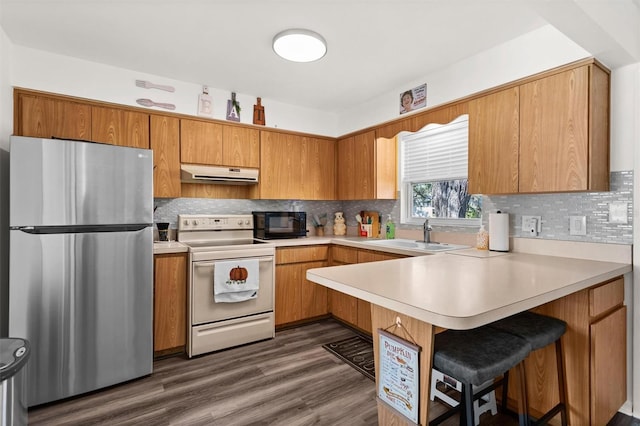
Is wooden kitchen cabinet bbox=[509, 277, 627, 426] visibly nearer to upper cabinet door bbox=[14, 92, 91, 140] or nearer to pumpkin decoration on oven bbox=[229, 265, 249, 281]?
pumpkin decoration on oven bbox=[229, 265, 249, 281]

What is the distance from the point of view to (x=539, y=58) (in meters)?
2.10

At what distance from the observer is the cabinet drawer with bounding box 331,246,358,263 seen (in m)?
3.23

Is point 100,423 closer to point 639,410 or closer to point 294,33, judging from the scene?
point 294,33

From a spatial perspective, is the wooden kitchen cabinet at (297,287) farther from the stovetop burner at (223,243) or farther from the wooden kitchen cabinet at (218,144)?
the wooden kitchen cabinet at (218,144)

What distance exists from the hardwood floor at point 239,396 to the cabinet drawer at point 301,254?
0.89 meters

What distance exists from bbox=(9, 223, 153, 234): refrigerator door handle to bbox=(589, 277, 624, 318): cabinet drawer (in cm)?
278

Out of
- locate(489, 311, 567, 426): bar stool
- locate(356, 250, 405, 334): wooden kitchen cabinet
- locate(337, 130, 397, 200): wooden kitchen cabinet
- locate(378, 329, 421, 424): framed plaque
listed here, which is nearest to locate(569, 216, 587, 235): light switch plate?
locate(489, 311, 567, 426): bar stool

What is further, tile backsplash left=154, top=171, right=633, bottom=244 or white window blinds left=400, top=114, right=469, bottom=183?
white window blinds left=400, top=114, right=469, bottom=183

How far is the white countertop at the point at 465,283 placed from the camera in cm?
106

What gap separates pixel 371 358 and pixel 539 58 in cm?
249

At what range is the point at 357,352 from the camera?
2.76m

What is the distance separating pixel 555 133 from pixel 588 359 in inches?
50.1

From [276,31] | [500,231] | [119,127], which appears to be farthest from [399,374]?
[119,127]

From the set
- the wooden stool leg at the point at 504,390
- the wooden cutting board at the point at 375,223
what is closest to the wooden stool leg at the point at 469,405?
the wooden stool leg at the point at 504,390
